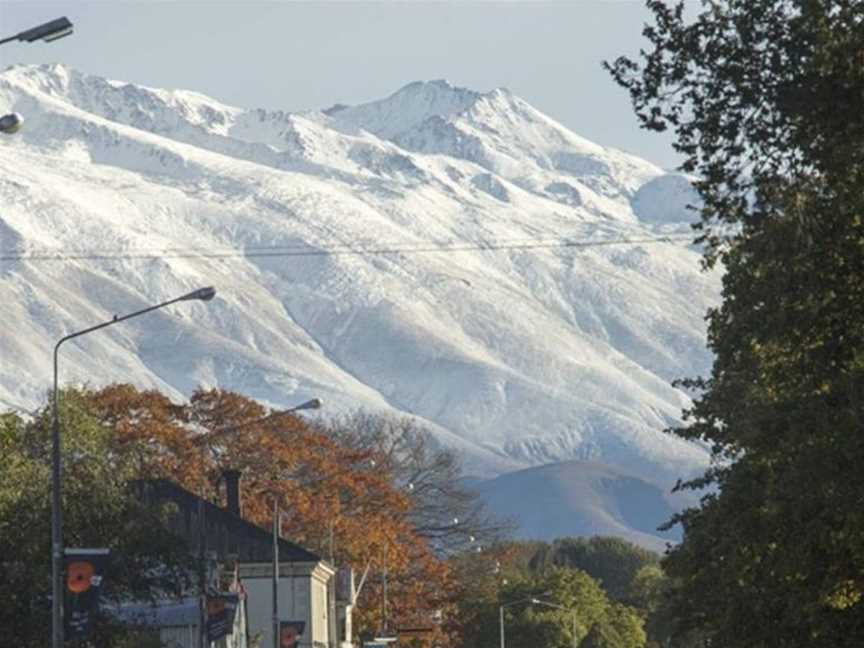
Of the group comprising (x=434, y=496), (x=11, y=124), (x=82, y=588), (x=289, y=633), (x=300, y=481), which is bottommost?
(x=82, y=588)

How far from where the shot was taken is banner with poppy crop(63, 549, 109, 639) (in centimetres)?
5312

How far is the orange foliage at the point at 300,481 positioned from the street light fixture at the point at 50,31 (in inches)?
2927

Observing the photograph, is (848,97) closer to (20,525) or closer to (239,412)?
(20,525)

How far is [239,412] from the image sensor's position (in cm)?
12675

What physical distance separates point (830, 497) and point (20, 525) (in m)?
27.8

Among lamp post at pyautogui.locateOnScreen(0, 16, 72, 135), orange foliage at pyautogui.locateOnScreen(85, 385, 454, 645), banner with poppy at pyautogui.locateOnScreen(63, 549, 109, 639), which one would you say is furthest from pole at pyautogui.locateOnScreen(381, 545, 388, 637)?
lamp post at pyautogui.locateOnScreen(0, 16, 72, 135)

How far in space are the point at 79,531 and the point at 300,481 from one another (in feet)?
211

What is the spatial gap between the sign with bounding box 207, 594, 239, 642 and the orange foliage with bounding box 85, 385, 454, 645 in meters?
38.2

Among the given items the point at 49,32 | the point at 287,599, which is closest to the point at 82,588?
the point at 49,32

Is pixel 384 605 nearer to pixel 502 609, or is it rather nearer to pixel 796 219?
Result: pixel 502 609

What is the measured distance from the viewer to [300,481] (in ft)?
416

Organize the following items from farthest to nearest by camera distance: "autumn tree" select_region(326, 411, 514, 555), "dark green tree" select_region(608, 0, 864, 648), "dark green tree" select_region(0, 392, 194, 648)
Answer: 1. "autumn tree" select_region(326, 411, 514, 555)
2. "dark green tree" select_region(0, 392, 194, 648)
3. "dark green tree" select_region(608, 0, 864, 648)

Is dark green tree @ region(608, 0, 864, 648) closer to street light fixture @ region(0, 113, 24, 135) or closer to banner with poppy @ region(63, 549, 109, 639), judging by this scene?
street light fixture @ region(0, 113, 24, 135)

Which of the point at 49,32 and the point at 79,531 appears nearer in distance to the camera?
the point at 49,32
